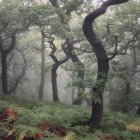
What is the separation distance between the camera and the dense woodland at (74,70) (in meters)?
11.6

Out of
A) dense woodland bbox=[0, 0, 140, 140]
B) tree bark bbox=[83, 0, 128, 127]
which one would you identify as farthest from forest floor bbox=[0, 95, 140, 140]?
tree bark bbox=[83, 0, 128, 127]

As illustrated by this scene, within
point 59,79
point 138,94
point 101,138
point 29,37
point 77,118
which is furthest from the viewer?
point 59,79

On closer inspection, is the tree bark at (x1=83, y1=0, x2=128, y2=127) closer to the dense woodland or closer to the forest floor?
the dense woodland

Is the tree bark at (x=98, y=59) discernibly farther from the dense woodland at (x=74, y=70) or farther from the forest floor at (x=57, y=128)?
the forest floor at (x=57, y=128)

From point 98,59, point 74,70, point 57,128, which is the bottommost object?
point 57,128

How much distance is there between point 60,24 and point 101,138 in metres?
10.9

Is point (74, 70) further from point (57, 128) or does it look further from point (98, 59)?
point (57, 128)

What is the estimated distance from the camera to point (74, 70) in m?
15.6

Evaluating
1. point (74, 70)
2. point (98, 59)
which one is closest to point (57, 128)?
point (98, 59)

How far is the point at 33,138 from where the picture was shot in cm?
1037

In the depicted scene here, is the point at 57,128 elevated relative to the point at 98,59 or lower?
lower

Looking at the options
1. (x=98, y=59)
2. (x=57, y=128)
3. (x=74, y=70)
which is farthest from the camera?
(x=74, y=70)

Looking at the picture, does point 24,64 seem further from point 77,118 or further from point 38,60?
point 77,118

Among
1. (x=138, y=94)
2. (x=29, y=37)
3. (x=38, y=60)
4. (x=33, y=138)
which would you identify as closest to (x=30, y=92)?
(x=38, y=60)
